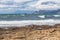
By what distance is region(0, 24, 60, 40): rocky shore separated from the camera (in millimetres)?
2098

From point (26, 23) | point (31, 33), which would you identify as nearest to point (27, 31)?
point (31, 33)

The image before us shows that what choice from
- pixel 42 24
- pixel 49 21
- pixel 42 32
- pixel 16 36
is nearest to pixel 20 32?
pixel 16 36

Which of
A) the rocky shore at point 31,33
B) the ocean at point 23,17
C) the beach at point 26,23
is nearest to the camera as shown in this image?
the rocky shore at point 31,33

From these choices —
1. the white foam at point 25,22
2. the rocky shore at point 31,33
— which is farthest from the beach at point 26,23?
the rocky shore at point 31,33

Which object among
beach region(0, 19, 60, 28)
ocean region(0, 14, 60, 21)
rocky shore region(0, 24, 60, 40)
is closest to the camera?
rocky shore region(0, 24, 60, 40)

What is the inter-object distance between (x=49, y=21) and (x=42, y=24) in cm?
21

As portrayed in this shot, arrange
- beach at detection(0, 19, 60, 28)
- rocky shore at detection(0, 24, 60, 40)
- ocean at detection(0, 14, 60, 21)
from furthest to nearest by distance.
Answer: ocean at detection(0, 14, 60, 21) < beach at detection(0, 19, 60, 28) < rocky shore at detection(0, 24, 60, 40)

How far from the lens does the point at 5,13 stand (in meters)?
2.64

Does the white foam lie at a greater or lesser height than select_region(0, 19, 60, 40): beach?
greater

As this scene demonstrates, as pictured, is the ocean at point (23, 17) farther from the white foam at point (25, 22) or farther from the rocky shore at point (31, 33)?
the rocky shore at point (31, 33)

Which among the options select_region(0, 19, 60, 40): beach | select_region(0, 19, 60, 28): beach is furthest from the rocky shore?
select_region(0, 19, 60, 28): beach

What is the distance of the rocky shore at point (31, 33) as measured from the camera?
2098mm

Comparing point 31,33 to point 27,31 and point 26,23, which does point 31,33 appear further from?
point 26,23

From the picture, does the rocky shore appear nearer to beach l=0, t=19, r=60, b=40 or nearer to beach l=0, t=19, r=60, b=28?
beach l=0, t=19, r=60, b=40
